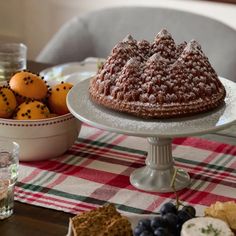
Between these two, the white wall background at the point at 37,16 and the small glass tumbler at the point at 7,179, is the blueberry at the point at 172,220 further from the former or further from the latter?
the white wall background at the point at 37,16

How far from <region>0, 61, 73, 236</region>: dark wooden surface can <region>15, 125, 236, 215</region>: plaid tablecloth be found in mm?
21

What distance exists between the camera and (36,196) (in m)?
1.37

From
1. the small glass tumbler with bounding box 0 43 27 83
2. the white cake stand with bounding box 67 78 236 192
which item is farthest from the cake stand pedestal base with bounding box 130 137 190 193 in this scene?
the small glass tumbler with bounding box 0 43 27 83

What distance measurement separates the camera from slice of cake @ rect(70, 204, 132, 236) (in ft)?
3.57

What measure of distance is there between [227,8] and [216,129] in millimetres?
1699

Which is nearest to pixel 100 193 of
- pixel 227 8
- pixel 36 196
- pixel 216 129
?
pixel 36 196

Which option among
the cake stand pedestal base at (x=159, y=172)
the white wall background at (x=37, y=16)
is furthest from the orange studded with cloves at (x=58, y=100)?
the white wall background at (x=37, y=16)

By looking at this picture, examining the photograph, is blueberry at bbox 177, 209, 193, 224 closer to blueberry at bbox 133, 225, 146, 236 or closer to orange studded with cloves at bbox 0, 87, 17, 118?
blueberry at bbox 133, 225, 146, 236

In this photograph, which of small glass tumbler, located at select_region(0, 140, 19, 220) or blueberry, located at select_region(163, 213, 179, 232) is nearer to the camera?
blueberry, located at select_region(163, 213, 179, 232)

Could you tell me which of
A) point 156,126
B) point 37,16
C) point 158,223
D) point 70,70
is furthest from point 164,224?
point 37,16

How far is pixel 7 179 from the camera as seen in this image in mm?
1312

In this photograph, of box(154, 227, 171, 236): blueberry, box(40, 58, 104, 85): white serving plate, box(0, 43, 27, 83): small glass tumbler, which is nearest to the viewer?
box(154, 227, 171, 236): blueberry

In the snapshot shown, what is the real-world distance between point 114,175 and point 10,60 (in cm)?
60

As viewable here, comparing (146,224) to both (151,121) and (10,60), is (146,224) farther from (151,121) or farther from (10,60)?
(10,60)
